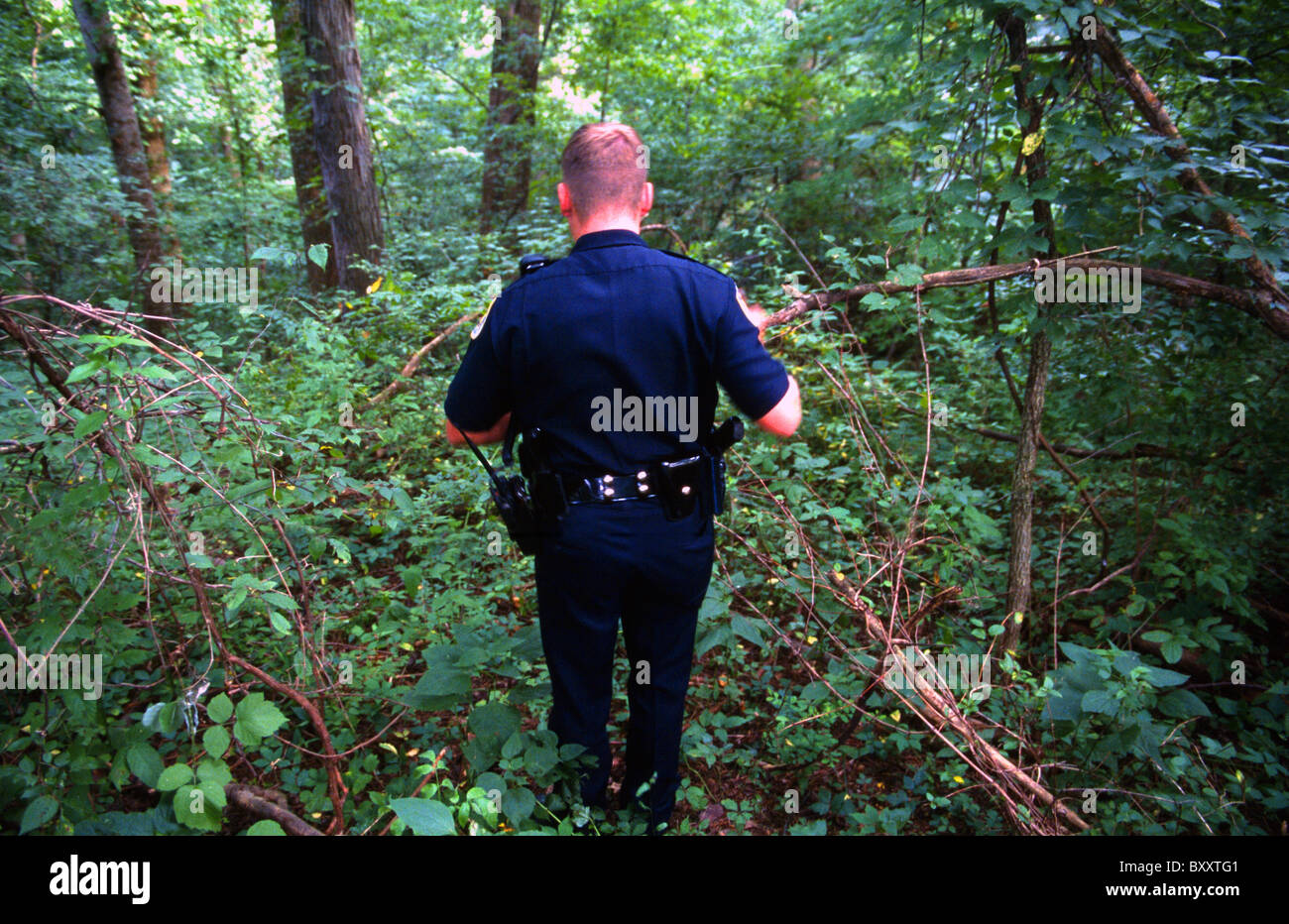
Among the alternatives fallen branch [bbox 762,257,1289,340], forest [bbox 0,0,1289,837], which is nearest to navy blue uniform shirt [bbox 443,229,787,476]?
forest [bbox 0,0,1289,837]

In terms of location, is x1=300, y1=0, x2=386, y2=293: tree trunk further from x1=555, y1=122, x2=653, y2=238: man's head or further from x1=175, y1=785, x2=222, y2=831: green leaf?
x1=175, y1=785, x2=222, y2=831: green leaf

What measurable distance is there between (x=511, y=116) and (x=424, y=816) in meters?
10.0

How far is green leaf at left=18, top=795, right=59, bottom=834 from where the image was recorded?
6.63 feet

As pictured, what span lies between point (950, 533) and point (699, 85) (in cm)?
793

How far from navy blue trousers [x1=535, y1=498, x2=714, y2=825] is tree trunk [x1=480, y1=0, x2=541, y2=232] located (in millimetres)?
8071

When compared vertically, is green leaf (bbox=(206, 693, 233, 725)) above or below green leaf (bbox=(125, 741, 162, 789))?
above

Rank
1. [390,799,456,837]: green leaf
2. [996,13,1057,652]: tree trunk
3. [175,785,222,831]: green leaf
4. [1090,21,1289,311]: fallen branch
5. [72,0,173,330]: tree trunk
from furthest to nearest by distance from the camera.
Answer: [72,0,173,330]: tree trunk < [996,13,1057,652]: tree trunk < [1090,21,1289,311]: fallen branch < [175,785,222,831]: green leaf < [390,799,456,837]: green leaf

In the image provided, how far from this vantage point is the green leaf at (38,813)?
2021 millimetres

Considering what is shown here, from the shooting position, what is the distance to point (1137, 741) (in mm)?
2439

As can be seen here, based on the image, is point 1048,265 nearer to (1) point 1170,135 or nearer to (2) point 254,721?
(1) point 1170,135

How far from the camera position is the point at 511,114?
9.73m

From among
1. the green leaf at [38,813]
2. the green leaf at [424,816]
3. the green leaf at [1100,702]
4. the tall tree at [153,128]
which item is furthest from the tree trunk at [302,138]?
the green leaf at [1100,702]

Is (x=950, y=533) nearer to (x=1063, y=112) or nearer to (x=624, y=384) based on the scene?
(x=1063, y=112)

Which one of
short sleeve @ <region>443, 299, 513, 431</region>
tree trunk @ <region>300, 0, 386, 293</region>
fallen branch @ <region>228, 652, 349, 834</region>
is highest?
tree trunk @ <region>300, 0, 386, 293</region>
